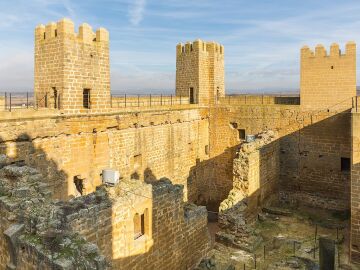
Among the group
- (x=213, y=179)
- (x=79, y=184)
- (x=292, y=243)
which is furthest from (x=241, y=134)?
(x=79, y=184)

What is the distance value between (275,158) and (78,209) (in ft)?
44.5

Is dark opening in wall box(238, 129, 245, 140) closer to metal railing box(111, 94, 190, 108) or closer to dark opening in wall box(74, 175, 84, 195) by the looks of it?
metal railing box(111, 94, 190, 108)

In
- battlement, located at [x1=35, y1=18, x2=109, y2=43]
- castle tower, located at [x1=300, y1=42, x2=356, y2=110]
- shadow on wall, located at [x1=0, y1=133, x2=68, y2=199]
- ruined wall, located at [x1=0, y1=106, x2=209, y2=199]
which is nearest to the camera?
shadow on wall, located at [x1=0, y1=133, x2=68, y2=199]

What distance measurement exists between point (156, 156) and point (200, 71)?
6.42 meters

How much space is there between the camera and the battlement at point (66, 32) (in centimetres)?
1418

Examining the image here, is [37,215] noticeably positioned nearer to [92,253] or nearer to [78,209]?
[78,209]

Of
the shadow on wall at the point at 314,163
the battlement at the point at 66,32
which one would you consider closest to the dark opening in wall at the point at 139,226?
the battlement at the point at 66,32

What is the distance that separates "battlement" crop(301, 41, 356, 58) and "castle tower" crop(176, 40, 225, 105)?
17.7ft

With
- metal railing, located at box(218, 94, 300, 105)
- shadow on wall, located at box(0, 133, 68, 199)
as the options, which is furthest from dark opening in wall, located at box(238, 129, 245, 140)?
shadow on wall, located at box(0, 133, 68, 199)

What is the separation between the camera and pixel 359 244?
13.7 meters

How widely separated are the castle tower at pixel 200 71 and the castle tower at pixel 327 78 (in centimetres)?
529

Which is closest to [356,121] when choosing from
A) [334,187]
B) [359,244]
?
[359,244]

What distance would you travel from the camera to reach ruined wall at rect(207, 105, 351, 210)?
1861 cm

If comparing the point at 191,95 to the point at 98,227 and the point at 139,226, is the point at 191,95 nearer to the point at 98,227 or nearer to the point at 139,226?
→ the point at 139,226
